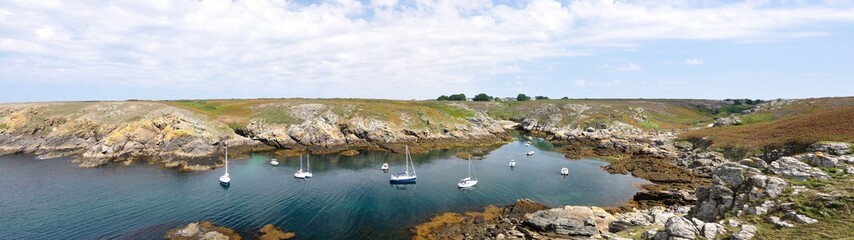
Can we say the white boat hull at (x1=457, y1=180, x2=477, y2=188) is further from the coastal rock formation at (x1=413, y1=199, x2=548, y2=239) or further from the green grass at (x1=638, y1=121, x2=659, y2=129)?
the green grass at (x1=638, y1=121, x2=659, y2=129)

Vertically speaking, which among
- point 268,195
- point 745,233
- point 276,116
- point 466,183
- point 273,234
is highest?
point 276,116

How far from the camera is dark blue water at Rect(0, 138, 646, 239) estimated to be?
45000 millimetres

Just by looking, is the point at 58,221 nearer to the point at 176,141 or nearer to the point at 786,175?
the point at 176,141

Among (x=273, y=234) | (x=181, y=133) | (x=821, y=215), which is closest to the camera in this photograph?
(x=821, y=215)

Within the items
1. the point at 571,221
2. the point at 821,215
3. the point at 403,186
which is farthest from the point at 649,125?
the point at 821,215

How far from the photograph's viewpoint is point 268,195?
58844 millimetres

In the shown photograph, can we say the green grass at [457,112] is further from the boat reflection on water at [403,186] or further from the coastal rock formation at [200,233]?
the coastal rock formation at [200,233]

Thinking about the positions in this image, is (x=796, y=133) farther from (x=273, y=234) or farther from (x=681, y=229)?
(x=273, y=234)

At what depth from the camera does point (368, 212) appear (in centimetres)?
5131

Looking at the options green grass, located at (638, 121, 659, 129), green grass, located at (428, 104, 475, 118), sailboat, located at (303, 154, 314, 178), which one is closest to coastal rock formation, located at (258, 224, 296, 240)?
sailboat, located at (303, 154, 314, 178)

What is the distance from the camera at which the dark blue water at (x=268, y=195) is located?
4500cm

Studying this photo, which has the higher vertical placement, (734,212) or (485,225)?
(734,212)

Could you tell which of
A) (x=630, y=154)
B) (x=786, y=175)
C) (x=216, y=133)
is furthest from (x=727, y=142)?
(x=216, y=133)

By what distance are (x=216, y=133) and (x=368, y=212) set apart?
6924cm
